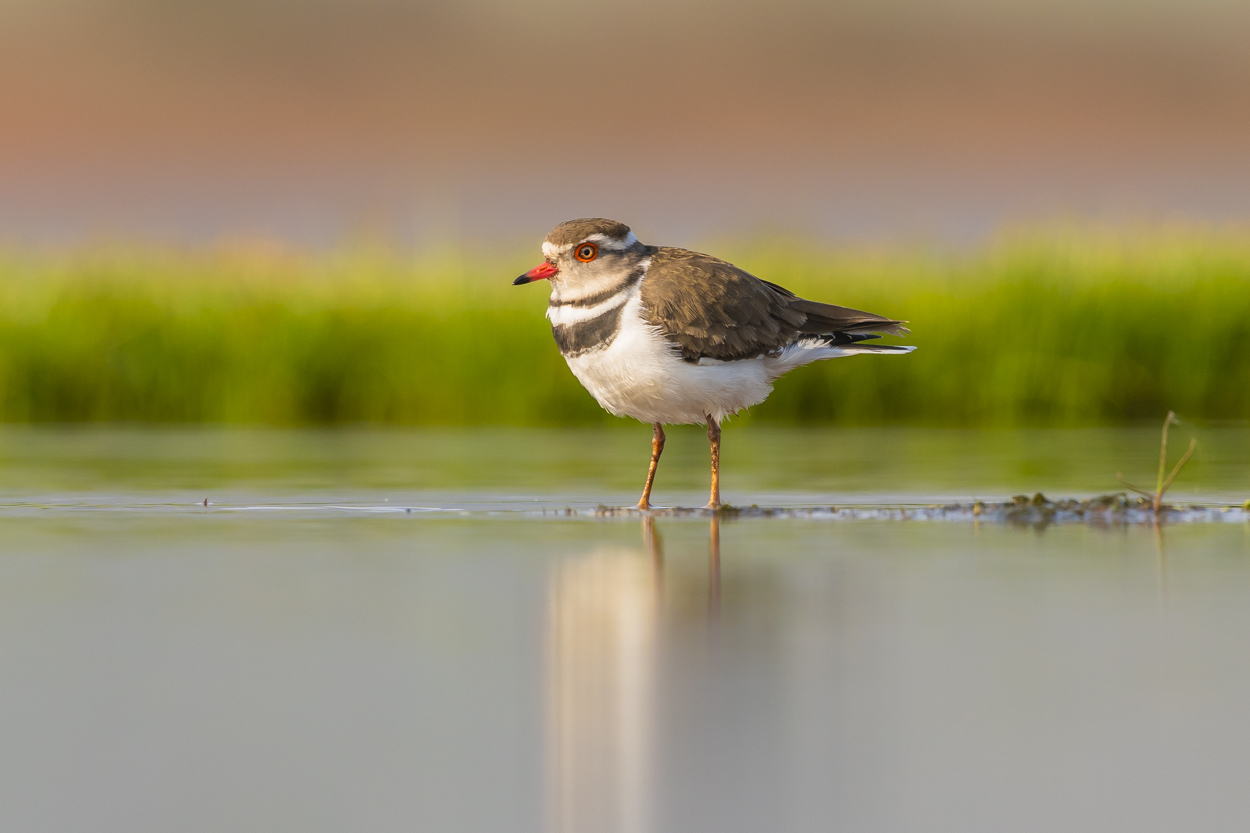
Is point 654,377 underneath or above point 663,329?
underneath

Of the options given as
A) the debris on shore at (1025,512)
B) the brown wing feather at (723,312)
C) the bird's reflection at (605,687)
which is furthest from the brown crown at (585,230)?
the bird's reflection at (605,687)

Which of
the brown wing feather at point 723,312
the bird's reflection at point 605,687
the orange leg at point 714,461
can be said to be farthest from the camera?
the brown wing feather at point 723,312

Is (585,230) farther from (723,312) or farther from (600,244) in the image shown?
(723,312)

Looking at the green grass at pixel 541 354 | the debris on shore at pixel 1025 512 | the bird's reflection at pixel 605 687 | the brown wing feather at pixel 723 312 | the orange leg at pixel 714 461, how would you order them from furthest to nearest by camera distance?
the green grass at pixel 541 354, the brown wing feather at pixel 723 312, the orange leg at pixel 714 461, the debris on shore at pixel 1025 512, the bird's reflection at pixel 605 687

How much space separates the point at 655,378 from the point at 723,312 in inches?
22.4

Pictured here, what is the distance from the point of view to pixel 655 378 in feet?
23.5

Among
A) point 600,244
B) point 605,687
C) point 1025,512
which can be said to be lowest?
point 605,687

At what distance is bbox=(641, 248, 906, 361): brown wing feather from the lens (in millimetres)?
7273

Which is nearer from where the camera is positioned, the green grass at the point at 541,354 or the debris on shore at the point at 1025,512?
the debris on shore at the point at 1025,512

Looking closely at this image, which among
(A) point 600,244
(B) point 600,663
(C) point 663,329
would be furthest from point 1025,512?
(B) point 600,663

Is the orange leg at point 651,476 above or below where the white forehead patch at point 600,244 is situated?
below

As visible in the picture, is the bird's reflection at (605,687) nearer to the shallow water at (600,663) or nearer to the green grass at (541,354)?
the shallow water at (600,663)

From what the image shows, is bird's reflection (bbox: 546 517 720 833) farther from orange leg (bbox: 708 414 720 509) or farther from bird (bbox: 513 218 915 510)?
bird (bbox: 513 218 915 510)

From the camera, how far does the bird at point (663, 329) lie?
284 inches
